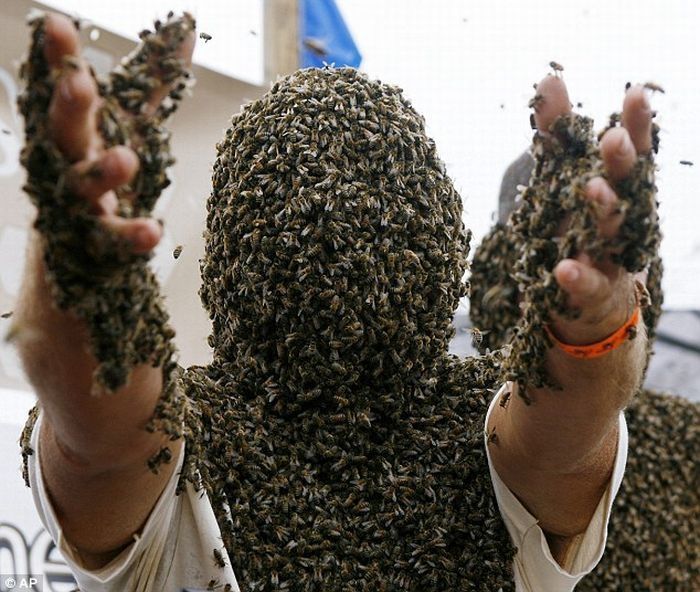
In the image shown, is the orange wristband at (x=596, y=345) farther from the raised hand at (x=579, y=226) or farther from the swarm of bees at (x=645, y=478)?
the swarm of bees at (x=645, y=478)

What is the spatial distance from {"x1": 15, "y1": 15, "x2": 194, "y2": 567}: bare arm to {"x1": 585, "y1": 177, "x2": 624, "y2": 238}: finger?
0.84 metres

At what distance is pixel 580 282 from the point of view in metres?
1.80

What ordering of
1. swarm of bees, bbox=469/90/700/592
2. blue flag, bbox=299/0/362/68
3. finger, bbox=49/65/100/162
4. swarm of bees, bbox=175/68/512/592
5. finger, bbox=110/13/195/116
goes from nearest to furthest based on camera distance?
finger, bbox=49/65/100/162
finger, bbox=110/13/195/116
swarm of bees, bbox=175/68/512/592
swarm of bees, bbox=469/90/700/592
blue flag, bbox=299/0/362/68

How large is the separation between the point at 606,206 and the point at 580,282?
0.51 feet

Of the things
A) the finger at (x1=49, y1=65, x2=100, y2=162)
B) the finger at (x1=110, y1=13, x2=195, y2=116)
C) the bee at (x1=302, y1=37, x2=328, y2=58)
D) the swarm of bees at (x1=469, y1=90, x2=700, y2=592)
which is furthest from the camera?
the bee at (x1=302, y1=37, x2=328, y2=58)

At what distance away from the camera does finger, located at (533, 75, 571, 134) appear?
2021 mm

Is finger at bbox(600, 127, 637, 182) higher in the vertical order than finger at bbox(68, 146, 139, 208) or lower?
higher

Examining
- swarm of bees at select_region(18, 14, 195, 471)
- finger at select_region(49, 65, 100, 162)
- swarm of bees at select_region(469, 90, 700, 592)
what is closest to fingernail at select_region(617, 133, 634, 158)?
swarm of bees at select_region(18, 14, 195, 471)

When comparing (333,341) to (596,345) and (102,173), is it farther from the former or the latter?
(102,173)

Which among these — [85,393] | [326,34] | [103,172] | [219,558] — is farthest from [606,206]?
[326,34]

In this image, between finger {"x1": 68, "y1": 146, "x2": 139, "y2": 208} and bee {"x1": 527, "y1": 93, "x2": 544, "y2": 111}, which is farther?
bee {"x1": 527, "y1": 93, "x2": 544, "y2": 111}

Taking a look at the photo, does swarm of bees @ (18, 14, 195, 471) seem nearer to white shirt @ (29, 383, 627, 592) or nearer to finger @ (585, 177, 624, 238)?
white shirt @ (29, 383, 627, 592)

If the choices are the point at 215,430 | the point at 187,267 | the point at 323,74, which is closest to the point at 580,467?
the point at 215,430

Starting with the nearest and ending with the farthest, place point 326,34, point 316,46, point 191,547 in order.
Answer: point 191,547 → point 316,46 → point 326,34
